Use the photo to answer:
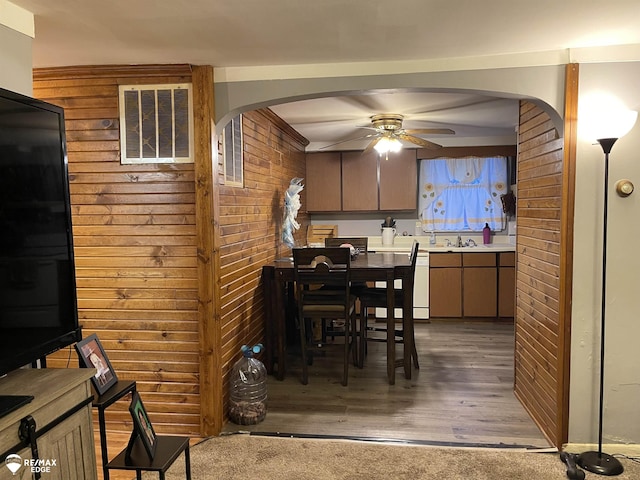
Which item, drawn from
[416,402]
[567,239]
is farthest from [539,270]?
[416,402]

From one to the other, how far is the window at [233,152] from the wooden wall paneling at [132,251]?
48 cm

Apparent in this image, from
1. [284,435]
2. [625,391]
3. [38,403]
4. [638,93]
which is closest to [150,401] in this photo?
[284,435]

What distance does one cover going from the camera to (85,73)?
277 cm

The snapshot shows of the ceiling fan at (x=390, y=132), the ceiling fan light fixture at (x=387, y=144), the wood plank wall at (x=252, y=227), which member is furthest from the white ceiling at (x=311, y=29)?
the ceiling fan light fixture at (x=387, y=144)

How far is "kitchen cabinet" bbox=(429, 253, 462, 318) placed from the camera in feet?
18.1

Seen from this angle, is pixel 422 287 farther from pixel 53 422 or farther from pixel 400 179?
pixel 53 422

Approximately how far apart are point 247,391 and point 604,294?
7.03 feet

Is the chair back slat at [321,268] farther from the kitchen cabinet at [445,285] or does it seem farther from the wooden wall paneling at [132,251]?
the kitchen cabinet at [445,285]

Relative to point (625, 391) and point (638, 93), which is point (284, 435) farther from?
point (638, 93)

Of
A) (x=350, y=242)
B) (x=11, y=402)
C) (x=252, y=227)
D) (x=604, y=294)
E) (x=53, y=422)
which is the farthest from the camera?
(x=350, y=242)

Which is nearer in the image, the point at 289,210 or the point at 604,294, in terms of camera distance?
the point at 604,294

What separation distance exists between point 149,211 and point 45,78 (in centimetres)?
99

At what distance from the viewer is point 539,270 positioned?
2.91 m

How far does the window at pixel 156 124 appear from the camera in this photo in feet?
9.12
